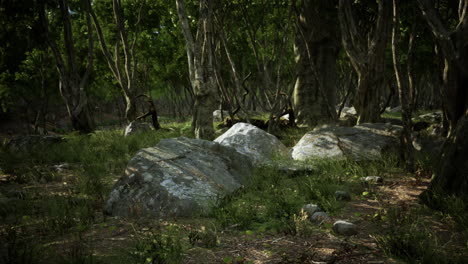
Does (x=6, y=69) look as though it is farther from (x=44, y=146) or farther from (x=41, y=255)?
(x=41, y=255)

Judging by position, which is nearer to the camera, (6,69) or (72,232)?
(72,232)

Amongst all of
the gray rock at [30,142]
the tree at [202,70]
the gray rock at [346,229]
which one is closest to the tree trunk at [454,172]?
the gray rock at [346,229]

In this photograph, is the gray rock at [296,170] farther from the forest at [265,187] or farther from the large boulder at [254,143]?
the large boulder at [254,143]

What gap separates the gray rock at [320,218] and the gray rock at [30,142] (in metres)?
8.43

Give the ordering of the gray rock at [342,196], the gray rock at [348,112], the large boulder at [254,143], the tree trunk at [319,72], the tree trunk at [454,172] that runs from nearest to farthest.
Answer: the tree trunk at [454,172], the gray rock at [342,196], the large boulder at [254,143], the tree trunk at [319,72], the gray rock at [348,112]

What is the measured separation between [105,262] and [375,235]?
8.55ft

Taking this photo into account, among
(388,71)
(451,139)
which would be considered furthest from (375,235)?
(388,71)

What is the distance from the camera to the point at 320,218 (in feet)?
11.0

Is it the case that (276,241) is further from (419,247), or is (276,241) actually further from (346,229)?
(419,247)

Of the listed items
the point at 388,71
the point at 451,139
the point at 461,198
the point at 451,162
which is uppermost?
the point at 388,71

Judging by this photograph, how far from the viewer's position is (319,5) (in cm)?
952

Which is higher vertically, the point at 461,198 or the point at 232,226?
the point at 461,198

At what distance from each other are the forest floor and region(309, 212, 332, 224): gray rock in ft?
0.23

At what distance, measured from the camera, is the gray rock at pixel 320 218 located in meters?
3.30
